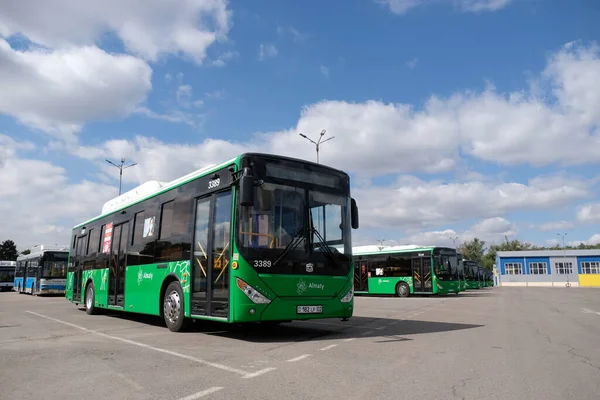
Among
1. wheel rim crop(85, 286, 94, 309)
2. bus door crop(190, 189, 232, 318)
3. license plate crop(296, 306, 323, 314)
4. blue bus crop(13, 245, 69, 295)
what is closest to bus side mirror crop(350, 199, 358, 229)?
license plate crop(296, 306, 323, 314)

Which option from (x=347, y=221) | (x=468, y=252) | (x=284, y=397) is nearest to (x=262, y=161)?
(x=347, y=221)

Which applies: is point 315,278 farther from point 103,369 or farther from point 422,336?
point 103,369

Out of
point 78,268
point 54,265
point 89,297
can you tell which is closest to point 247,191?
point 89,297

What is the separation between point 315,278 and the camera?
868cm

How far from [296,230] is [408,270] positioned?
21257mm

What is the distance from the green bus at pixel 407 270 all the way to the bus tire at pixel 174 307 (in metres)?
17.9

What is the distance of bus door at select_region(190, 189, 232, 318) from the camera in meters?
8.23

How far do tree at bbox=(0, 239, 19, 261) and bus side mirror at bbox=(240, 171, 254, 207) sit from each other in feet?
418

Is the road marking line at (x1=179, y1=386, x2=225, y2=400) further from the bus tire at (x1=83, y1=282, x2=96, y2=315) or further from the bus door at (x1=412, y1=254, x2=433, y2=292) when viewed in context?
the bus door at (x1=412, y1=254, x2=433, y2=292)

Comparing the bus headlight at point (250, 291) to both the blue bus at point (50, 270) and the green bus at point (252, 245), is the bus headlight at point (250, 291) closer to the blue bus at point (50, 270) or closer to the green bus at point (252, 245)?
the green bus at point (252, 245)

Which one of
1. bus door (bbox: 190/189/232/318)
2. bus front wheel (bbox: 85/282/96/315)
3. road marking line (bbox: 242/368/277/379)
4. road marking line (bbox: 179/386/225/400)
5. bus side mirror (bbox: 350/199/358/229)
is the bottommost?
road marking line (bbox: 179/386/225/400)

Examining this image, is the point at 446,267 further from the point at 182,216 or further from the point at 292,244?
the point at 292,244

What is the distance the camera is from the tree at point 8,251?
11525cm

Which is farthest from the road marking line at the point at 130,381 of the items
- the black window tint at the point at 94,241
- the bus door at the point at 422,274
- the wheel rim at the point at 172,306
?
the bus door at the point at 422,274
